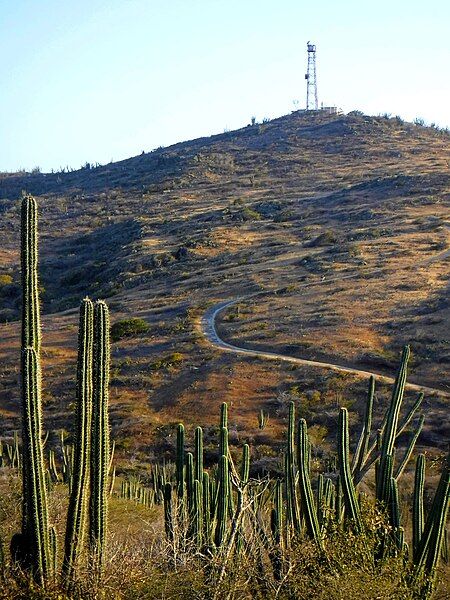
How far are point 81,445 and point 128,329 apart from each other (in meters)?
Result: 33.1

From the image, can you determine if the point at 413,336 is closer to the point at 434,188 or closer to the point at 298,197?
the point at 434,188

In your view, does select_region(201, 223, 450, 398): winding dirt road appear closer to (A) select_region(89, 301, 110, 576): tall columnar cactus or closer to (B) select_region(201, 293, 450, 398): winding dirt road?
(B) select_region(201, 293, 450, 398): winding dirt road

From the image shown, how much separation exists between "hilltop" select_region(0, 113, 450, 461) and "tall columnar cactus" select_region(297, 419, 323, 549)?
14.0 m

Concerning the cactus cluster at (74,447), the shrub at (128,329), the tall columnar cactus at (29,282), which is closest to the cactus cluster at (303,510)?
the cactus cluster at (74,447)

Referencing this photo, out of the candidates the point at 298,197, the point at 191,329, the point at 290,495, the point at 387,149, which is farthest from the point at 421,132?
the point at 290,495

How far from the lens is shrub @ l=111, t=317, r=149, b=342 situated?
44219 millimetres

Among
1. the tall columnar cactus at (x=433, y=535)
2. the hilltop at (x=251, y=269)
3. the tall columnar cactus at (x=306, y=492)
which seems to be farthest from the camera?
the hilltop at (x=251, y=269)

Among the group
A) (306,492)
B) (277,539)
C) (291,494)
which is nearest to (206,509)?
(277,539)

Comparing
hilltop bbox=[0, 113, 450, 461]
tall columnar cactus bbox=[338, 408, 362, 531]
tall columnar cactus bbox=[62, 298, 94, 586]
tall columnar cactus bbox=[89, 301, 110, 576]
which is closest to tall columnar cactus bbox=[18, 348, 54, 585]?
tall columnar cactus bbox=[62, 298, 94, 586]

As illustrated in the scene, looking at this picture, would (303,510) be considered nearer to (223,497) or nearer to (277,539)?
(277,539)

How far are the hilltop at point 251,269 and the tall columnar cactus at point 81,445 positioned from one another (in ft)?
55.3

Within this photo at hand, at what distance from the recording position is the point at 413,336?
36875 mm

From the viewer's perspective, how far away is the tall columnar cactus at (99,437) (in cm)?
1173

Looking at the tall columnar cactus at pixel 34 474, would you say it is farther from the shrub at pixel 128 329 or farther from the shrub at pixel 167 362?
the shrub at pixel 128 329
